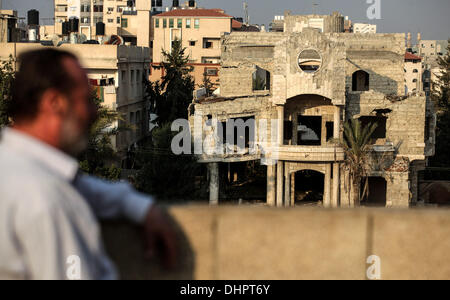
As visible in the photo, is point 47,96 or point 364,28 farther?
point 364,28

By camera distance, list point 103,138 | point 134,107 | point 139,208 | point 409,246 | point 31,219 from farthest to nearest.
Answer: point 134,107
point 103,138
point 409,246
point 139,208
point 31,219

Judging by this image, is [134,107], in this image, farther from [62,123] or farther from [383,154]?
[62,123]

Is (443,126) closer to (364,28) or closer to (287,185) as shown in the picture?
(287,185)

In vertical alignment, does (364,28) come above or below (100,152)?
above

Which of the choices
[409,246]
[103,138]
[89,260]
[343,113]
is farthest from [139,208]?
[343,113]

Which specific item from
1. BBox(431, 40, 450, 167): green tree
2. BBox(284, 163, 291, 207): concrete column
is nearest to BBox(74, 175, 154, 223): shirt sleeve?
BBox(284, 163, 291, 207): concrete column

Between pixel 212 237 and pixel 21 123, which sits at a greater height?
pixel 21 123

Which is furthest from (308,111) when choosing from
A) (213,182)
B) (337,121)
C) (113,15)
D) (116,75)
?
(113,15)

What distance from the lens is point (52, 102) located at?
3480mm

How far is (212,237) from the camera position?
4.41 metres

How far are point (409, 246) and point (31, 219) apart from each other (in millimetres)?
2579

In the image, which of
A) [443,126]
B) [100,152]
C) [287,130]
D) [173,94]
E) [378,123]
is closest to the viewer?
[100,152]

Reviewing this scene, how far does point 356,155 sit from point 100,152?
40.5ft
